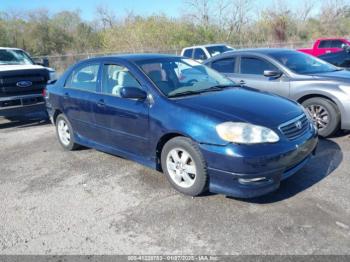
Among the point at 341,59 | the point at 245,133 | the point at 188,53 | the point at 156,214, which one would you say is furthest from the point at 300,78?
the point at 188,53

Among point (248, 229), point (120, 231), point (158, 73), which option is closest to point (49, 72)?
point (158, 73)

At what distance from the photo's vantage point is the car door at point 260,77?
251 inches

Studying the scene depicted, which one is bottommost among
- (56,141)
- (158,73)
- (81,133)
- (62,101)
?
(56,141)

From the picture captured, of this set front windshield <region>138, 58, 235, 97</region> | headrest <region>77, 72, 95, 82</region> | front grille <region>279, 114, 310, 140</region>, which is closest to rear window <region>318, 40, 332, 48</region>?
front windshield <region>138, 58, 235, 97</region>

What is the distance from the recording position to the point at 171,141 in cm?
407

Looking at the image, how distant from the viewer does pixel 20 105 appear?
8.24 metres

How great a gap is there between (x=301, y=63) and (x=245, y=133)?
3694 millimetres

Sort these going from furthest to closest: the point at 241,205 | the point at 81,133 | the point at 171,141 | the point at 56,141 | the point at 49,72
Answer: the point at 49,72
the point at 56,141
the point at 81,133
the point at 171,141
the point at 241,205

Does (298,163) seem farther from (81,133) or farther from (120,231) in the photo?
(81,133)

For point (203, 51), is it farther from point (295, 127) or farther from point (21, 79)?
point (295, 127)

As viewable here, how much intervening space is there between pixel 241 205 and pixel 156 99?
1578 millimetres

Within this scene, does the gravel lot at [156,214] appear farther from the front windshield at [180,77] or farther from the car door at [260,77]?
the car door at [260,77]

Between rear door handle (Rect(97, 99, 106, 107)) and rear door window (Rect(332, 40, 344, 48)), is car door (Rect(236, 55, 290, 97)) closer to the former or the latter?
rear door handle (Rect(97, 99, 106, 107))

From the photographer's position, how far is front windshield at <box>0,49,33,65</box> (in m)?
9.87
